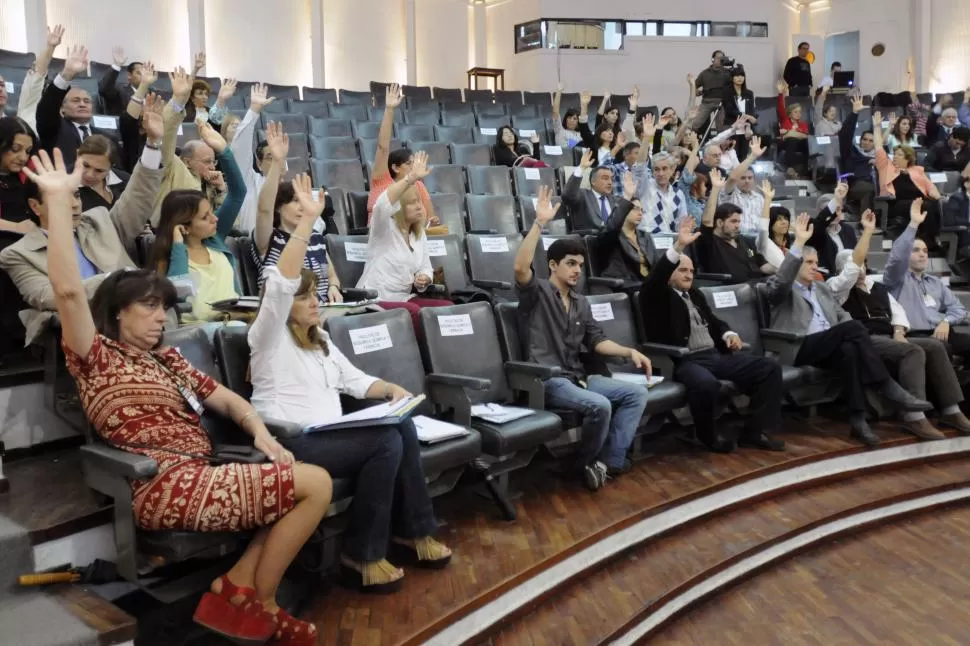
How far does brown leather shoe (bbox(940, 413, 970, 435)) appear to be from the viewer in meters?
3.58

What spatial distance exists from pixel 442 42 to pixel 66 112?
22.5 ft

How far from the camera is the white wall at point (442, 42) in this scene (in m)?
9.69

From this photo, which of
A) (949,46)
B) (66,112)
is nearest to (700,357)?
(66,112)

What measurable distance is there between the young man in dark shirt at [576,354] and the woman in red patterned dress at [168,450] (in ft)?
3.99

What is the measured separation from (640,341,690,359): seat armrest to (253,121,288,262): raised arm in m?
1.54

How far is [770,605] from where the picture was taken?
2.47m

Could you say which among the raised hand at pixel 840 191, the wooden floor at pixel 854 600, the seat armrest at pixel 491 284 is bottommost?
the wooden floor at pixel 854 600

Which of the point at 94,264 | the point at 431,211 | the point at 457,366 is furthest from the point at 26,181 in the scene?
the point at 431,211

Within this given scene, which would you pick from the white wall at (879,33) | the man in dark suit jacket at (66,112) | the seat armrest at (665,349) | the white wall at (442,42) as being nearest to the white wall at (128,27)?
the white wall at (442,42)

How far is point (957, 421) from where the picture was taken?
361cm

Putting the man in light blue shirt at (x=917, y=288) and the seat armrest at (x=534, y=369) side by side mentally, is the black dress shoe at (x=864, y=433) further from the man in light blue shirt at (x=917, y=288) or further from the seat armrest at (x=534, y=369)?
the seat armrest at (x=534, y=369)

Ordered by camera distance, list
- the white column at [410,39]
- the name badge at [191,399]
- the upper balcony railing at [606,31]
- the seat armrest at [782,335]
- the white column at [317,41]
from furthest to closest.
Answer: the upper balcony railing at [606,31] → the white column at [410,39] → the white column at [317,41] → the seat armrest at [782,335] → the name badge at [191,399]

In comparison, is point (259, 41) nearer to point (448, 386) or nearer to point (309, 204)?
point (448, 386)

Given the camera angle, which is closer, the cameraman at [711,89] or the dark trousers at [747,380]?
the dark trousers at [747,380]
